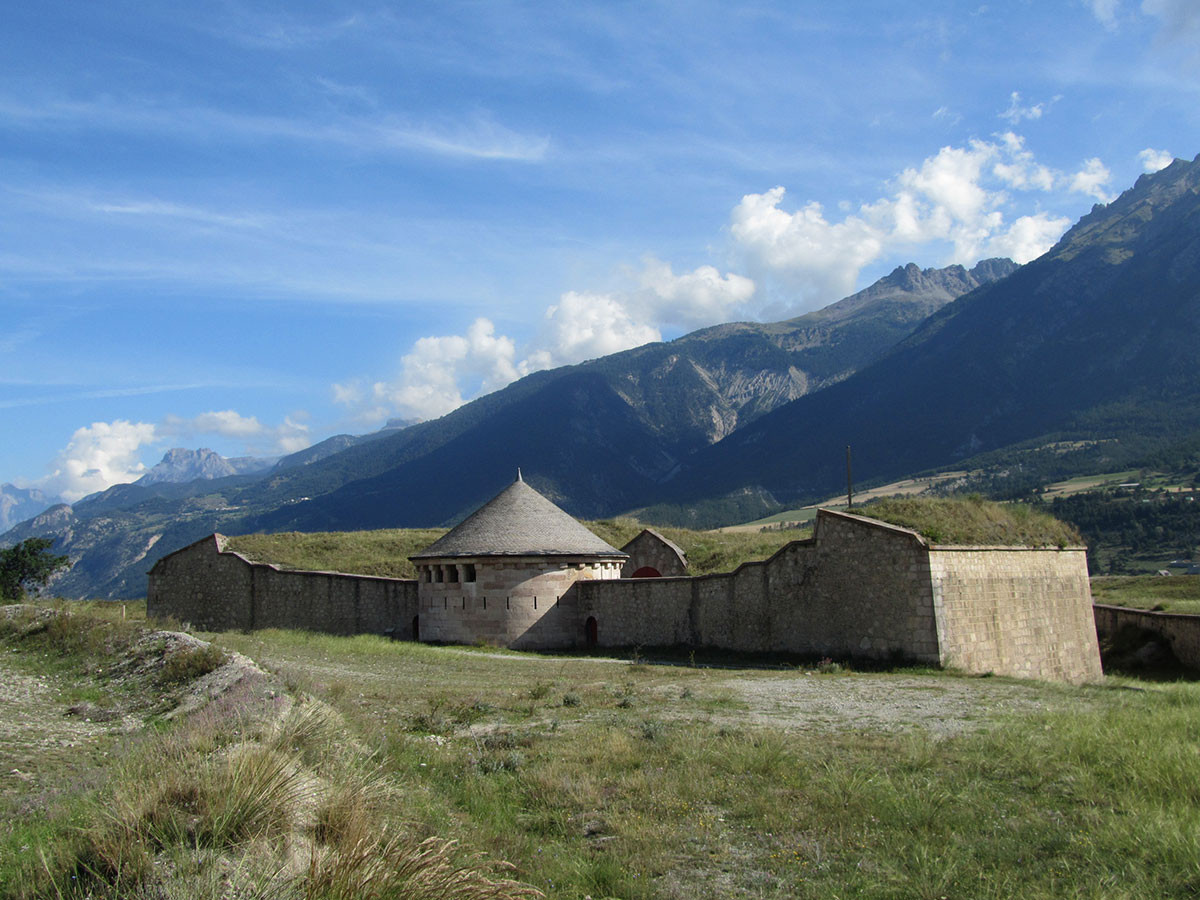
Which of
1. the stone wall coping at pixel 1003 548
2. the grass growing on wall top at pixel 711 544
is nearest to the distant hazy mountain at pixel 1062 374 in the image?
the grass growing on wall top at pixel 711 544

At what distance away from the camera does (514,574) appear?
24.4 meters

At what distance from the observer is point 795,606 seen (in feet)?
62.4

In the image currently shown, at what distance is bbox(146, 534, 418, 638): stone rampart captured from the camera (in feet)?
88.3

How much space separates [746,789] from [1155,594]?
129 feet

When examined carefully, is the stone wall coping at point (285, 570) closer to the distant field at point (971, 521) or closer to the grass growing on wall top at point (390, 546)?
the grass growing on wall top at point (390, 546)

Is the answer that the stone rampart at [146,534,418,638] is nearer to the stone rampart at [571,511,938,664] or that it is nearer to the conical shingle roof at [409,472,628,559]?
the conical shingle roof at [409,472,628,559]

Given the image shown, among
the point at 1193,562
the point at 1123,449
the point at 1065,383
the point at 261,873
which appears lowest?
the point at 1193,562

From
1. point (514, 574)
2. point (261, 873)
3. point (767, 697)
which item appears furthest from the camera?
point (514, 574)

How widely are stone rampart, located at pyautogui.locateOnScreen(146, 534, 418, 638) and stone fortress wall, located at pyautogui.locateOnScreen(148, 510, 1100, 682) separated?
0.05 meters

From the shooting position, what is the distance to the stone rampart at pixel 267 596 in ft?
88.3

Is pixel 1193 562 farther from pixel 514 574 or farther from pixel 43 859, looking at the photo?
pixel 43 859

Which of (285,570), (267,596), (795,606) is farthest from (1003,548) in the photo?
(267,596)

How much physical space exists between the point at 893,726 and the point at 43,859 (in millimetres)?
8592

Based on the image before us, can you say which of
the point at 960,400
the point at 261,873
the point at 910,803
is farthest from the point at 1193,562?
the point at 960,400
